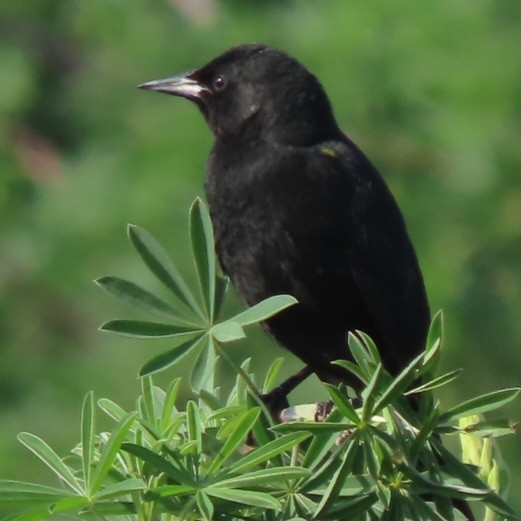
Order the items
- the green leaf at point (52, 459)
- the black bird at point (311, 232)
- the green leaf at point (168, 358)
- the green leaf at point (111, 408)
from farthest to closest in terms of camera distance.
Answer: the black bird at point (311, 232) → the green leaf at point (111, 408) → the green leaf at point (168, 358) → the green leaf at point (52, 459)

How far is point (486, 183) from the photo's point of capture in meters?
6.59

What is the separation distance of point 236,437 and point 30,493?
265 mm

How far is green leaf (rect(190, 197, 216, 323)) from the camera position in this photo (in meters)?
1.98

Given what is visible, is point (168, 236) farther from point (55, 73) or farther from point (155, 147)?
point (55, 73)

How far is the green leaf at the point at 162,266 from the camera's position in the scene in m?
1.93

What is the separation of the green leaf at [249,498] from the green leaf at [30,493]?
0.17m

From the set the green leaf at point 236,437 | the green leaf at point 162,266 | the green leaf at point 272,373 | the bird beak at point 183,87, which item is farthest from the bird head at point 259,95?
the green leaf at point 236,437

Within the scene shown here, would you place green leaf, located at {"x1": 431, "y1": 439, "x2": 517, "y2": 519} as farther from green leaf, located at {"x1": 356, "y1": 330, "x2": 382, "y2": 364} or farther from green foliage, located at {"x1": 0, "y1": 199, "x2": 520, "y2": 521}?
green leaf, located at {"x1": 356, "y1": 330, "x2": 382, "y2": 364}

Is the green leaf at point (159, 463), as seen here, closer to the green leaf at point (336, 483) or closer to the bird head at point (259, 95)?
the green leaf at point (336, 483)

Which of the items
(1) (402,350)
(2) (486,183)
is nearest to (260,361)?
(2) (486,183)

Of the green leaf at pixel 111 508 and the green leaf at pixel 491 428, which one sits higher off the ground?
the green leaf at pixel 111 508

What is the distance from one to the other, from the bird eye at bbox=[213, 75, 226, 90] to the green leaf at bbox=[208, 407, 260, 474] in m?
2.06

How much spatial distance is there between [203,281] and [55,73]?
25.5 ft

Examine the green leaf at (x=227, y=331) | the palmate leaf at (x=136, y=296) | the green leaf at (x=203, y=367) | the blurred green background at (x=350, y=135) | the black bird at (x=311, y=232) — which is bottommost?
the blurred green background at (x=350, y=135)
